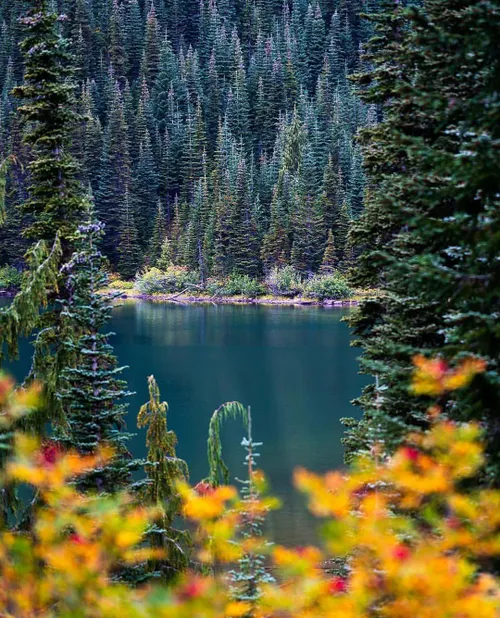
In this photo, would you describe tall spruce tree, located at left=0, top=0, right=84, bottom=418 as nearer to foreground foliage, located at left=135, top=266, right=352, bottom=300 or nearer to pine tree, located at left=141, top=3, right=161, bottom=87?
foreground foliage, located at left=135, top=266, right=352, bottom=300

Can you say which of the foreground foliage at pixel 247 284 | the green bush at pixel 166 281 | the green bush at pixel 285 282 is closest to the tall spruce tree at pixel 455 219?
the foreground foliage at pixel 247 284

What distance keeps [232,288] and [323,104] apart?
37.4 meters

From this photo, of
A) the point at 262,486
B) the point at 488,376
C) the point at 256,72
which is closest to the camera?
the point at 262,486

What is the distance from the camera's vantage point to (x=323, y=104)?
97.6m

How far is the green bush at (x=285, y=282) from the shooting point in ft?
234

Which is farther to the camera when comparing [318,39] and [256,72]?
[318,39]

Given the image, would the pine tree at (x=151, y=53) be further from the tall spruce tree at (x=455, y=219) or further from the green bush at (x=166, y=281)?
the tall spruce tree at (x=455, y=219)

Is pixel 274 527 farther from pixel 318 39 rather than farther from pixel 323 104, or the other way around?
pixel 318 39

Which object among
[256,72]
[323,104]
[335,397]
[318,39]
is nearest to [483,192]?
[335,397]

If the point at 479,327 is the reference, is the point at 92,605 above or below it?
below

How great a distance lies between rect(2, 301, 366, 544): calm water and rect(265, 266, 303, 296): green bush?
10169 millimetres

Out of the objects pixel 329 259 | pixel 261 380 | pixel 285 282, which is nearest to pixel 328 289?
pixel 329 259

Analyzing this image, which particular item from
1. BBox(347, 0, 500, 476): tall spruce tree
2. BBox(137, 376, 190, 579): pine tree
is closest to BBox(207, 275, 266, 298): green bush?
BBox(137, 376, 190, 579): pine tree

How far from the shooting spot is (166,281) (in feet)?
254
